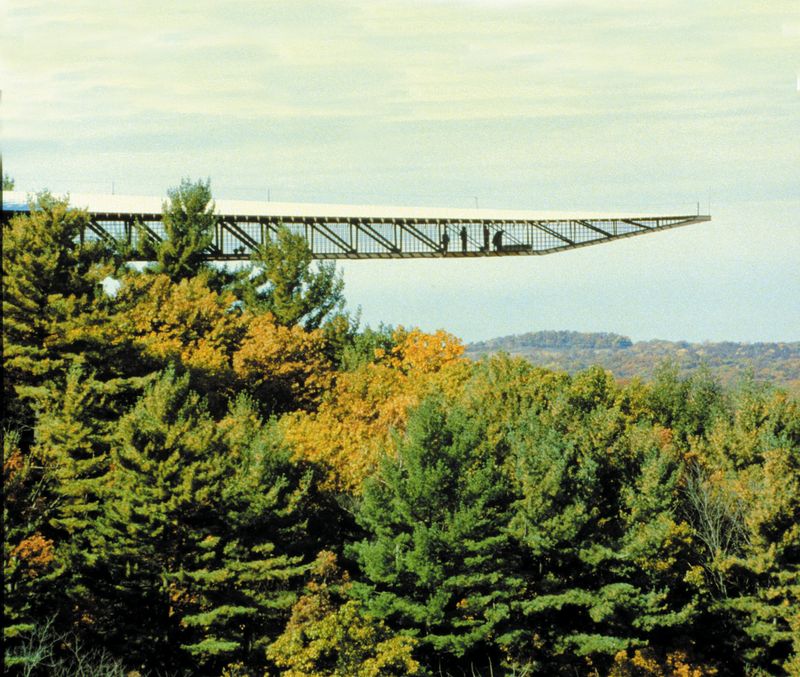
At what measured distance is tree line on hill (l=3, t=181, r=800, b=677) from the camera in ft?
112

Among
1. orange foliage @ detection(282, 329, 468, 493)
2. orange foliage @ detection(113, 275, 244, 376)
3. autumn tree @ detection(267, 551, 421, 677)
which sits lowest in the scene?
autumn tree @ detection(267, 551, 421, 677)

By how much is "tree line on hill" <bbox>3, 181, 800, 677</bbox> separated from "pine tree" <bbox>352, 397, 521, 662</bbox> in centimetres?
9

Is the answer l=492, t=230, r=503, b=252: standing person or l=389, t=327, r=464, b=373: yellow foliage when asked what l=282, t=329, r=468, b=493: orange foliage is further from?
l=492, t=230, r=503, b=252: standing person

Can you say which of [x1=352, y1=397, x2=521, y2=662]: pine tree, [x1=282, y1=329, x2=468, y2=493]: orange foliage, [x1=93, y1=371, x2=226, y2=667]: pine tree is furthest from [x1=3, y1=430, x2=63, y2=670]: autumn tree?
[x1=282, y1=329, x2=468, y2=493]: orange foliage

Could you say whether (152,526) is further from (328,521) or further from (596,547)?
(596,547)

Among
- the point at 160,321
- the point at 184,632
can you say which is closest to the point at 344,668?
the point at 184,632

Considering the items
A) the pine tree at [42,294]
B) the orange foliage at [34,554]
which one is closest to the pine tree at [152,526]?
the orange foliage at [34,554]

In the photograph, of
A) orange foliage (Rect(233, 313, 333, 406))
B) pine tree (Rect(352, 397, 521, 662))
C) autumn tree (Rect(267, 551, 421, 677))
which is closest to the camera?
autumn tree (Rect(267, 551, 421, 677))

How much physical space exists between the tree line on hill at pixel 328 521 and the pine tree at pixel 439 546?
0.29 ft

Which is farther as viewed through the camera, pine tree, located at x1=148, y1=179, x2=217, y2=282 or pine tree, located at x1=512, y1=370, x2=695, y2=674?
pine tree, located at x1=148, y1=179, x2=217, y2=282

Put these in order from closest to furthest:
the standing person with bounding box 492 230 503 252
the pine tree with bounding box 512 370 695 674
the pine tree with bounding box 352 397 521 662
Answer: the pine tree with bounding box 352 397 521 662
the pine tree with bounding box 512 370 695 674
the standing person with bounding box 492 230 503 252

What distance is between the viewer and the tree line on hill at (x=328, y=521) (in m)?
34.1

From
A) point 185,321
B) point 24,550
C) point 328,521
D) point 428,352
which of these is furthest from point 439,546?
point 428,352

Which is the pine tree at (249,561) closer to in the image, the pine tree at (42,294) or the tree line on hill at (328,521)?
the tree line on hill at (328,521)
